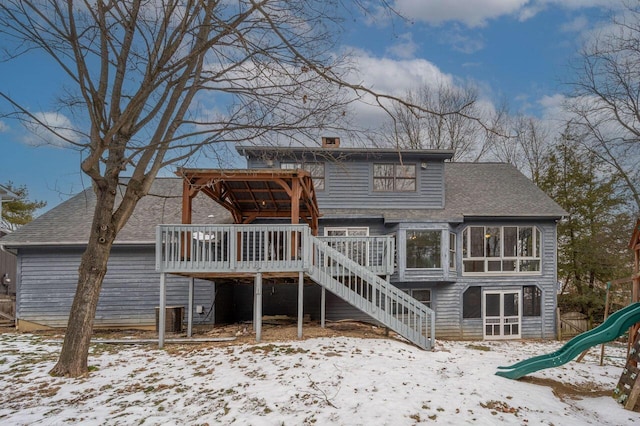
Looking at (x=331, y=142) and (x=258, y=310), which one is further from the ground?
(x=331, y=142)

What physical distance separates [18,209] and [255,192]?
2490 cm

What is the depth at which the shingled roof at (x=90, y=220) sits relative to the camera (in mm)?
13148

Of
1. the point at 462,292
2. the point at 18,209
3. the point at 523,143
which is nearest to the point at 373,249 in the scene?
the point at 462,292

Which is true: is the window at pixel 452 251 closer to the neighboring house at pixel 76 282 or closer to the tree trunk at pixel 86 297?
the neighboring house at pixel 76 282

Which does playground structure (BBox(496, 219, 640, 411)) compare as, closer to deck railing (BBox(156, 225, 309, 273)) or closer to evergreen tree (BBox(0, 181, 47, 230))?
deck railing (BBox(156, 225, 309, 273))

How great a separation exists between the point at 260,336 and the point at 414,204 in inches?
301

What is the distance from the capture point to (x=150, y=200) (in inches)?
616

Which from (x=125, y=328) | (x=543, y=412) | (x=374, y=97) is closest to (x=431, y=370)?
(x=543, y=412)

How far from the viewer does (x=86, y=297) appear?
7.22 meters

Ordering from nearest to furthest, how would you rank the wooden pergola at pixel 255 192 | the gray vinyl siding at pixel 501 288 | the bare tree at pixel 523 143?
the wooden pergola at pixel 255 192 → the gray vinyl siding at pixel 501 288 → the bare tree at pixel 523 143

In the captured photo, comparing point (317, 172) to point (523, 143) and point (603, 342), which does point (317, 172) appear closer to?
point (603, 342)

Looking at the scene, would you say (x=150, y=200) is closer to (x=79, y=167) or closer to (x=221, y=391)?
(x=79, y=167)

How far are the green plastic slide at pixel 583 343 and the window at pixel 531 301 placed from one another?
309 inches

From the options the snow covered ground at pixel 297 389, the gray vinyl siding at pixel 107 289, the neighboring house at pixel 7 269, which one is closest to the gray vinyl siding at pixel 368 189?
the gray vinyl siding at pixel 107 289
